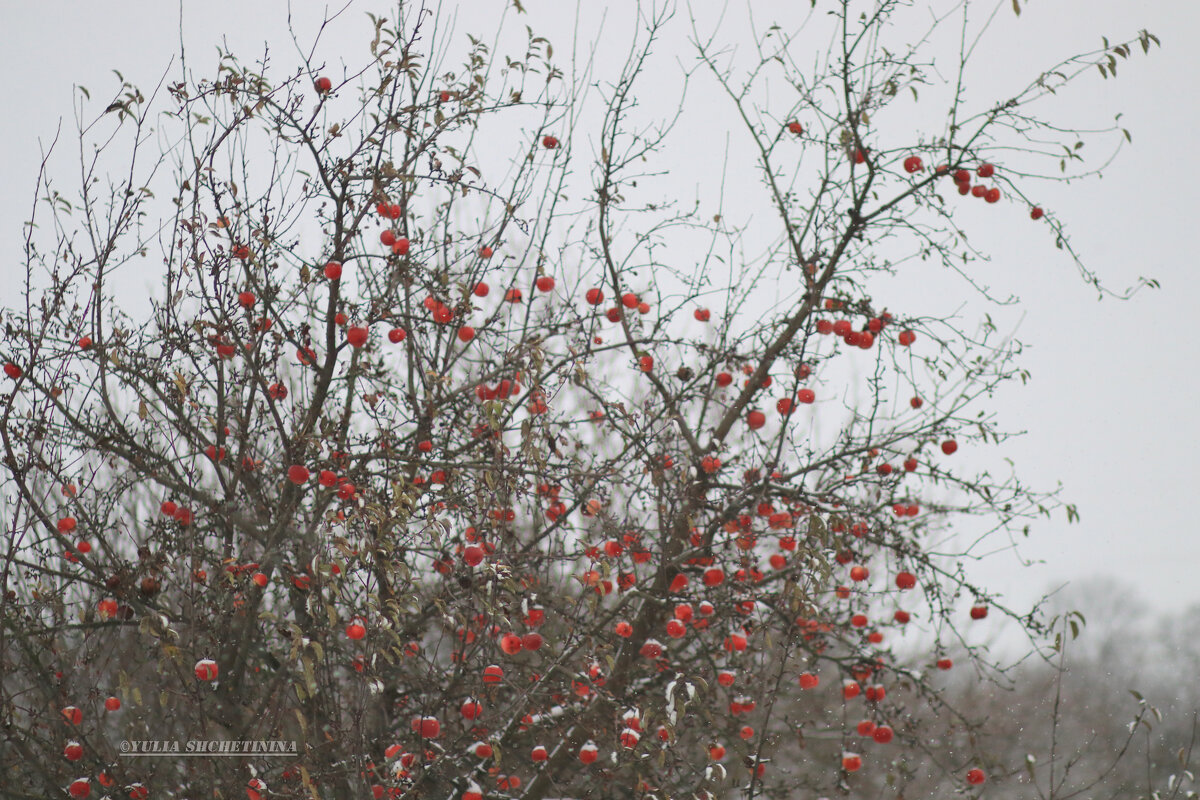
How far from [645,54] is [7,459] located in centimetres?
282

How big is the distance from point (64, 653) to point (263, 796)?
1.02 metres

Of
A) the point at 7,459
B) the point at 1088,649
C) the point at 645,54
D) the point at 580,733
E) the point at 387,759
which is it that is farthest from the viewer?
the point at 1088,649

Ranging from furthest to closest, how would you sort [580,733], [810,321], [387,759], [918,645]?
[918,645] < [810,321] < [580,733] < [387,759]

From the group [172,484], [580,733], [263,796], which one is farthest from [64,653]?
[580,733]

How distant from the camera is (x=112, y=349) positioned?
3.21 m

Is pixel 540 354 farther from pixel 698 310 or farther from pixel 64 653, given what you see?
pixel 64 653

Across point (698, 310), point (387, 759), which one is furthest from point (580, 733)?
point (698, 310)

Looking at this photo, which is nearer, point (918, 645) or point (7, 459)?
point (7, 459)

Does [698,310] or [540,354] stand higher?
[698,310]

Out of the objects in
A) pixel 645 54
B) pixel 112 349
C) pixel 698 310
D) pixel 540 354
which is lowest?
pixel 540 354

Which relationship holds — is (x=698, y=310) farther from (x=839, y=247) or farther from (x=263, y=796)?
(x=263, y=796)

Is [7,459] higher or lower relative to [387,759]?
higher

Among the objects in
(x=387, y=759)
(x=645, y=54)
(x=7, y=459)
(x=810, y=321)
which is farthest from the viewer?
(x=645, y=54)

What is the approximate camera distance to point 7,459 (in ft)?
8.72
